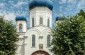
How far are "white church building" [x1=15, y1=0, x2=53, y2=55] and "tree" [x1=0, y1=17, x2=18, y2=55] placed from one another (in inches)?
206

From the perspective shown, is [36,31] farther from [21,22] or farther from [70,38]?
[70,38]

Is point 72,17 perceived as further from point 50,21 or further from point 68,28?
point 50,21

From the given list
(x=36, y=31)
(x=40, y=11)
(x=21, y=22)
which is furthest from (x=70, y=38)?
(x=21, y=22)

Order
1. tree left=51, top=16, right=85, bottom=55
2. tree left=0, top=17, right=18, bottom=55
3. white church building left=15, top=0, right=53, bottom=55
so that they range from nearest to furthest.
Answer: tree left=51, top=16, right=85, bottom=55, tree left=0, top=17, right=18, bottom=55, white church building left=15, top=0, right=53, bottom=55

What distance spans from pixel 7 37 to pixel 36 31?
8.01 meters

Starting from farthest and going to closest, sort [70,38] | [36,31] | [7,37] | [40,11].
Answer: [40,11], [36,31], [7,37], [70,38]

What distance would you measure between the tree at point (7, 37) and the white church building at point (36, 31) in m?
5.24

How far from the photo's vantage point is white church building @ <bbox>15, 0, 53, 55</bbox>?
44.8 m

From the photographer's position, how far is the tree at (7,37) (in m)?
37.9

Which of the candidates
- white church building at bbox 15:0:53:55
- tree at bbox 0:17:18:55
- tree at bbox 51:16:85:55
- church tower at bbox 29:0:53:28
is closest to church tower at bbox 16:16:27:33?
white church building at bbox 15:0:53:55

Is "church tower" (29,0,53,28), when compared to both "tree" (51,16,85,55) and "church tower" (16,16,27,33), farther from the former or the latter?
"tree" (51,16,85,55)

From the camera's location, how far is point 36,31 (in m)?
45.5

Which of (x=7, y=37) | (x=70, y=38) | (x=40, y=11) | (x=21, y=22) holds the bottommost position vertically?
(x=70, y=38)

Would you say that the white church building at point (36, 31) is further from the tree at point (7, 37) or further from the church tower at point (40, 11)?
the tree at point (7, 37)
